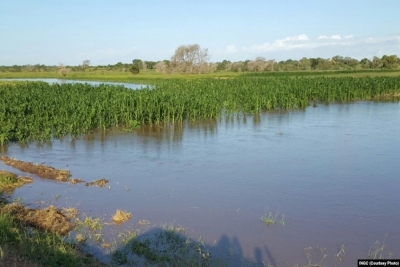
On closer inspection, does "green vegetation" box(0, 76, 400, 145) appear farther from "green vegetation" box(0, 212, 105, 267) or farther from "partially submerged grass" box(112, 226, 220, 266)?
"partially submerged grass" box(112, 226, 220, 266)

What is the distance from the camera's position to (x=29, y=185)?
8.90 metres

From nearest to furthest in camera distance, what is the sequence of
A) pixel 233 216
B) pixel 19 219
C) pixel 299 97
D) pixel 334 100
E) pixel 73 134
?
pixel 19 219
pixel 233 216
pixel 73 134
pixel 299 97
pixel 334 100

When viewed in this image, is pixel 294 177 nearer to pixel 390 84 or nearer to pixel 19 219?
pixel 19 219

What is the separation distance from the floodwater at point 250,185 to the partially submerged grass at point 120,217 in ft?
0.44

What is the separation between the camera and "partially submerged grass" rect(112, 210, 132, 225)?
6.72 meters

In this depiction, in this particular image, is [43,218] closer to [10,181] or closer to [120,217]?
[120,217]

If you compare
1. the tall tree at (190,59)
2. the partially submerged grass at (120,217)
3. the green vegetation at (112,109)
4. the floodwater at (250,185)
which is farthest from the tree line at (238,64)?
the partially submerged grass at (120,217)

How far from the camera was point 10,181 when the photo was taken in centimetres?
872

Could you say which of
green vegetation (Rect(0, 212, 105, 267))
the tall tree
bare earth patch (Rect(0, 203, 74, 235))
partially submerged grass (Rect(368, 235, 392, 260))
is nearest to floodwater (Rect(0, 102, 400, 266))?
partially submerged grass (Rect(368, 235, 392, 260))

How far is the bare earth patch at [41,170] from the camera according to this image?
9.44 metres

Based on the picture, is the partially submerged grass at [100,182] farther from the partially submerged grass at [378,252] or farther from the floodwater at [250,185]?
the partially submerged grass at [378,252]

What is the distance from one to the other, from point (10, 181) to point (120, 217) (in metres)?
3.37

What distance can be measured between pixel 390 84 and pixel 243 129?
20.7 metres

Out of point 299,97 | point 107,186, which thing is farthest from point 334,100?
point 107,186
